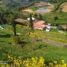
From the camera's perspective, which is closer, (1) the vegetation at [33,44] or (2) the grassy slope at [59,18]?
(1) the vegetation at [33,44]

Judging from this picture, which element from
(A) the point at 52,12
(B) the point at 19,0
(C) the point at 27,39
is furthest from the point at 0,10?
(B) the point at 19,0

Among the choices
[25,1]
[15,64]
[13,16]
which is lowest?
[25,1]

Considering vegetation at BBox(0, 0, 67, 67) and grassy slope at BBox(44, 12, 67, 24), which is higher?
vegetation at BBox(0, 0, 67, 67)

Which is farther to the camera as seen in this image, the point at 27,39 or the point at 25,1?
the point at 25,1

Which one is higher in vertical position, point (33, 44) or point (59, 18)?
point (33, 44)

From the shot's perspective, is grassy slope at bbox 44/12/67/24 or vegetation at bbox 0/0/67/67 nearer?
vegetation at bbox 0/0/67/67

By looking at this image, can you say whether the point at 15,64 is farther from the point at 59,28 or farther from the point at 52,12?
the point at 52,12

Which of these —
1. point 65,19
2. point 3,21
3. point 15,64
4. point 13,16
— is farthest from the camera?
point 65,19

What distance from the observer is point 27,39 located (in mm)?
43000

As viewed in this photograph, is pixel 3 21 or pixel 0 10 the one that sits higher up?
pixel 0 10

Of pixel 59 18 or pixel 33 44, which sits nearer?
pixel 33 44

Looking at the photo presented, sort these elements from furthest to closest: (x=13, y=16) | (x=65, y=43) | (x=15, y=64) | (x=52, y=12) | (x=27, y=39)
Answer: (x=52, y=12)
(x=13, y=16)
(x=65, y=43)
(x=27, y=39)
(x=15, y=64)

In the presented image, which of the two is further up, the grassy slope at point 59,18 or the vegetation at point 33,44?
the vegetation at point 33,44

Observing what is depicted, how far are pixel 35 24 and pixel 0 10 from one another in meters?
11.9
